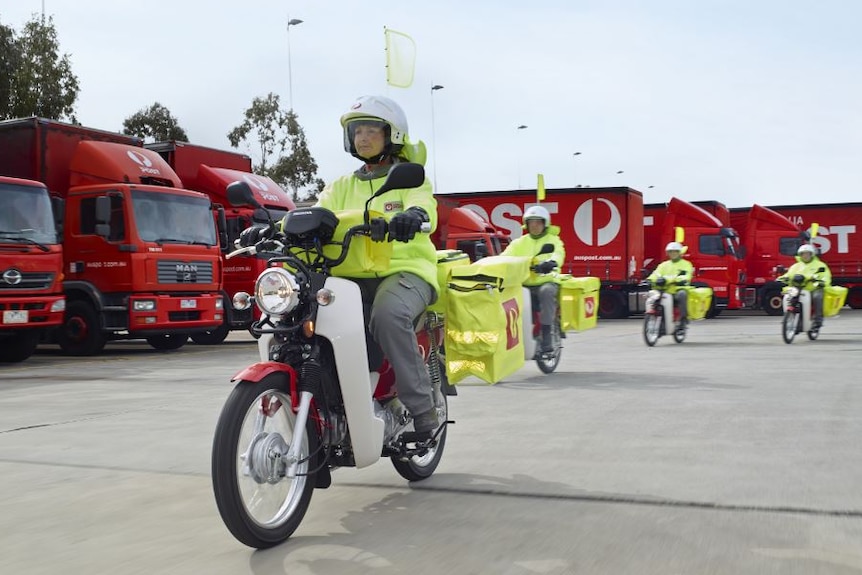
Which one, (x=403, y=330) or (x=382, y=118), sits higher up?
(x=382, y=118)

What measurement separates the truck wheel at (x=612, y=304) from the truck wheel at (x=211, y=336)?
12.5 m

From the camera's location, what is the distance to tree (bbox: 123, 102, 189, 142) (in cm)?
5581

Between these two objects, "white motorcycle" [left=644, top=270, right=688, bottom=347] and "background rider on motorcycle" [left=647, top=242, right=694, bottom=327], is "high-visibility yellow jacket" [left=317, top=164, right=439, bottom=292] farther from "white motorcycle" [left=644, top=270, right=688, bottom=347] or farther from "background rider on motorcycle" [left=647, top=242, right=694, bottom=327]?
"background rider on motorcycle" [left=647, top=242, right=694, bottom=327]

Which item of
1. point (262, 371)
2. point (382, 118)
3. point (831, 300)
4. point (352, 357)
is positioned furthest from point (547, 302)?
point (831, 300)

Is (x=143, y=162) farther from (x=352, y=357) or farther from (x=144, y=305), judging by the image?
(x=352, y=357)

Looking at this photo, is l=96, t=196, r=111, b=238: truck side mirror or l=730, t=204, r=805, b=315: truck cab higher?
l=96, t=196, r=111, b=238: truck side mirror

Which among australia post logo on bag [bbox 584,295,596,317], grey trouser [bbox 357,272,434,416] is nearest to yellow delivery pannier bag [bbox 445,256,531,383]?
grey trouser [bbox 357,272,434,416]

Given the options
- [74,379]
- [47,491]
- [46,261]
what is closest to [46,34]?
[46,261]

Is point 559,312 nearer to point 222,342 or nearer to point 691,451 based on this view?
point 691,451

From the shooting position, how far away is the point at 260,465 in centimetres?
394

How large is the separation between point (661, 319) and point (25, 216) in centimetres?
1053

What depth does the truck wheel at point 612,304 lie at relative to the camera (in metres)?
28.8

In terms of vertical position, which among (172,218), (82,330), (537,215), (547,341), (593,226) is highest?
(172,218)

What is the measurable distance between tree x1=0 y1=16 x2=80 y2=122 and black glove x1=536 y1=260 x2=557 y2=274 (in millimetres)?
35744
